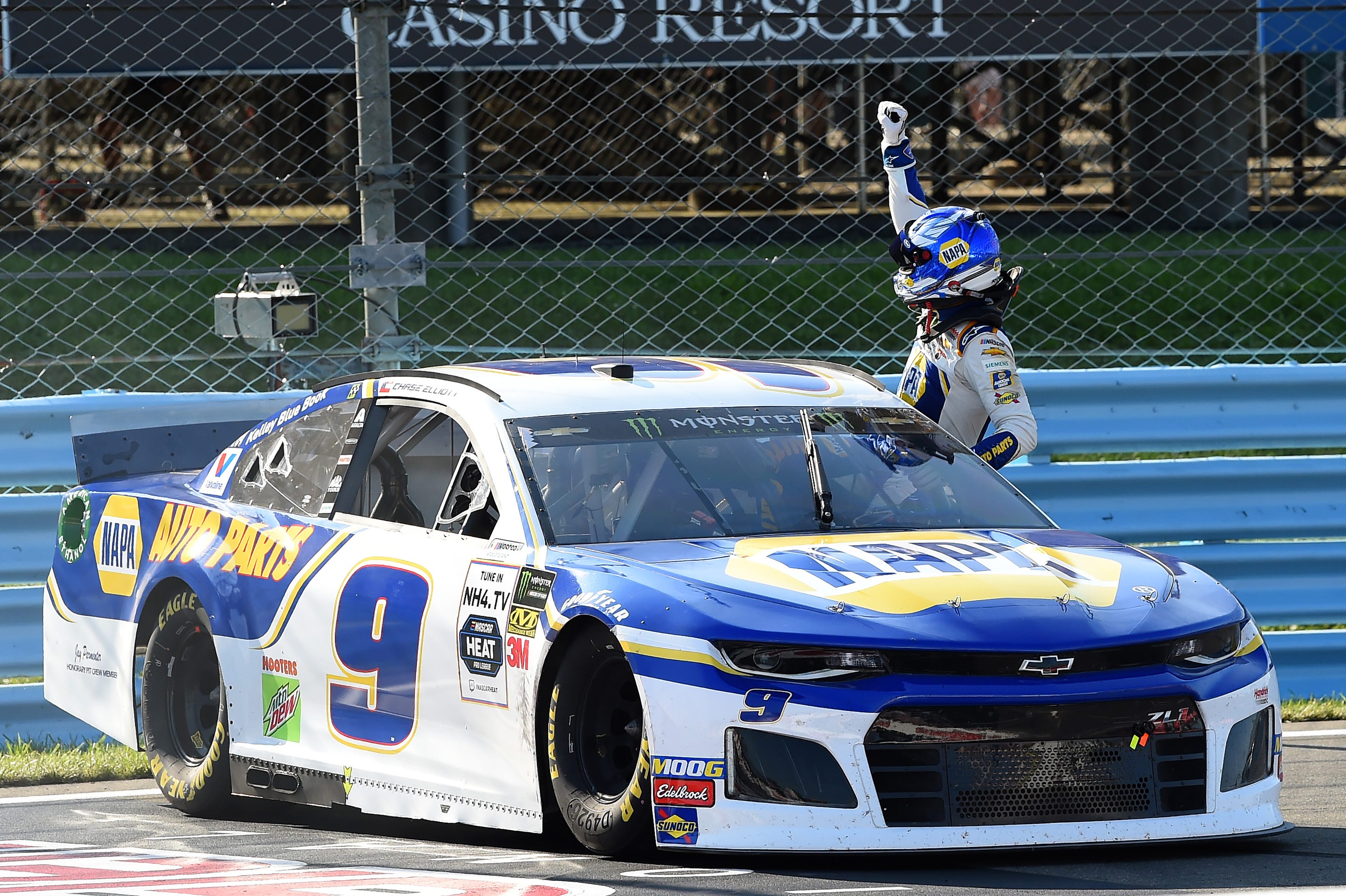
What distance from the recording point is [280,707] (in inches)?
232

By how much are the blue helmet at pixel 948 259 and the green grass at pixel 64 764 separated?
3.12m

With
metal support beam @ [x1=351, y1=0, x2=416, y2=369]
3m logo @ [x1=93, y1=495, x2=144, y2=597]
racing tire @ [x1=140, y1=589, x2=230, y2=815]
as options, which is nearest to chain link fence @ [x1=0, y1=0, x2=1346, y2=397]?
metal support beam @ [x1=351, y1=0, x2=416, y2=369]

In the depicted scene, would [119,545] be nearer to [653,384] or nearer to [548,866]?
[653,384]

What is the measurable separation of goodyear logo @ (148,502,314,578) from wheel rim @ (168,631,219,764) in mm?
262

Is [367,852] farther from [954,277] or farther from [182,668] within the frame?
[954,277]

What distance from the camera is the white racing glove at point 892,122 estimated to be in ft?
23.5

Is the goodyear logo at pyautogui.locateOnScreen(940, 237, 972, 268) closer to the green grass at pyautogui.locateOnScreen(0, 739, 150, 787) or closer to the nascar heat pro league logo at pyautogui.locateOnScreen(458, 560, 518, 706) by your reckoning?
the nascar heat pro league logo at pyautogui.locateOnScreen(458, 560, 518, 706)

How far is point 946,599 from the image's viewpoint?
471 cm

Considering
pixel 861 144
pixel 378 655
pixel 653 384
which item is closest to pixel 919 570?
pixel 653 384


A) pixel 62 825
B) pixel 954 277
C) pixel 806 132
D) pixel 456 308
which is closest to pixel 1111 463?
pixel 954 277

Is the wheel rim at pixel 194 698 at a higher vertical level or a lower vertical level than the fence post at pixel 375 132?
lower

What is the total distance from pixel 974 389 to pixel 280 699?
8.27 feet

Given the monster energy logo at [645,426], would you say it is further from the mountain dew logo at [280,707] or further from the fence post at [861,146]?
the fence post at [861,146]

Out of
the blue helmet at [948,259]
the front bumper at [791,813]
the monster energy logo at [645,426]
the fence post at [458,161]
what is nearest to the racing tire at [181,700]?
the monster energy logo at [645,426]
